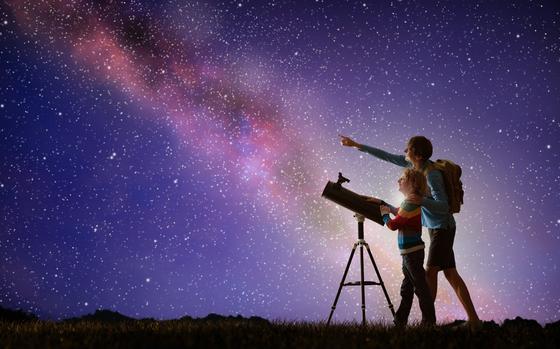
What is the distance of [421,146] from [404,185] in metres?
0.57

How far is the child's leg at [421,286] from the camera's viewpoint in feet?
20.1

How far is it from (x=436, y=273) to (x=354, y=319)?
4.57ft

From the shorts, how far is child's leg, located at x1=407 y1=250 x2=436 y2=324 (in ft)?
0.52

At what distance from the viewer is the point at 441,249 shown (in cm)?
614

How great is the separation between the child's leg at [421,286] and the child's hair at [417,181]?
0.79 m

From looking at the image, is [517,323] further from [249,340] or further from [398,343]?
[249,340]

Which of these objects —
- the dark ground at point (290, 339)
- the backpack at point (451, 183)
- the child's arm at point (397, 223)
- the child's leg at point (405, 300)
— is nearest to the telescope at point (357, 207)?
the child's leg at point (405, 300)

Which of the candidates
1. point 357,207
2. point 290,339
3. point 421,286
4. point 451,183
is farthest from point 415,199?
point 290,339

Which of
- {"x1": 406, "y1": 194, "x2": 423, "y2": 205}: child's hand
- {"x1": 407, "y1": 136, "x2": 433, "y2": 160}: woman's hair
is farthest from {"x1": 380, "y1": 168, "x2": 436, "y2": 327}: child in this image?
{"x1": 407, "y1": 136, "x2": 433, "y2": 160}: woman's hair

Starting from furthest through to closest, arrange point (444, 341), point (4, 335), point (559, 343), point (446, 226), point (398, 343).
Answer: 1. point (446, 226)
2. point (4, 335)
3. point (559, 343)
4. point (444, 341)
5. point (398, 343)

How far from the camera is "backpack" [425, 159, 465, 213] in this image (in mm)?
6156

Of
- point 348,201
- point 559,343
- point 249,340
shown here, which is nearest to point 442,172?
point 348,201

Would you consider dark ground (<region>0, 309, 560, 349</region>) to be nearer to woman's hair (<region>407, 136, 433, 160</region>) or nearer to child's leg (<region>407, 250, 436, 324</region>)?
child's leg (<region>407, 250, 436, 324</region>)

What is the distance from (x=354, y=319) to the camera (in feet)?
23.0
